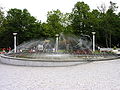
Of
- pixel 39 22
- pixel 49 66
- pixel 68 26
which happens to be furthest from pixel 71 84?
pixel 39 22

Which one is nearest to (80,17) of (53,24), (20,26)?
(53,24)

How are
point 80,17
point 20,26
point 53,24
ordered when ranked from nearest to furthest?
point 53,24 < point 80,17 < point 20,26

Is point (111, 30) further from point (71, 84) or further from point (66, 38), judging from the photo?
point (71, 84)

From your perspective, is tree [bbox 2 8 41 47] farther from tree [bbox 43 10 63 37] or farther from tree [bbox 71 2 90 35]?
tree [bbox 71 2 90 35]

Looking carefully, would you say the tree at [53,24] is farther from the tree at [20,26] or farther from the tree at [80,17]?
the tree at [20,26]

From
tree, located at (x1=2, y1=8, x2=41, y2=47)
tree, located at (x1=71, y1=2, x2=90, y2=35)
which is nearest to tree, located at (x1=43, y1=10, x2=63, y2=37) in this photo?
tree, located at (x1=71, y1=2, x2=90, y2=35)

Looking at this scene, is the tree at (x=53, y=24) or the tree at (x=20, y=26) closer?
the tree at (x=53, y=24)

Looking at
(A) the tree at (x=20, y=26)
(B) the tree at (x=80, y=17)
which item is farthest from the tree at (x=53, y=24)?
(A) the tree at (x=20, y=26)

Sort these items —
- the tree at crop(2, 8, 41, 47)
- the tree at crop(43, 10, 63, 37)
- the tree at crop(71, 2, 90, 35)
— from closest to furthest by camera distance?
the tree at crop(43, 10, 63, 37) < the tree at crop(71, 2, 90, 35) < the tree at crop(2, 8, 41, 47)

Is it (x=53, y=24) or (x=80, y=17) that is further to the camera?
(x=80, y=17)

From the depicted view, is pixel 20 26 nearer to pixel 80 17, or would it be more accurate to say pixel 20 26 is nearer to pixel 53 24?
pixel 53 24

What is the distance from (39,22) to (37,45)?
25820 millimetres

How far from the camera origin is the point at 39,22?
48719 millimetres

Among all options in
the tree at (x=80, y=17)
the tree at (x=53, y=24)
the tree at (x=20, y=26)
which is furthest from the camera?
the tree at (x=20, y=26)
